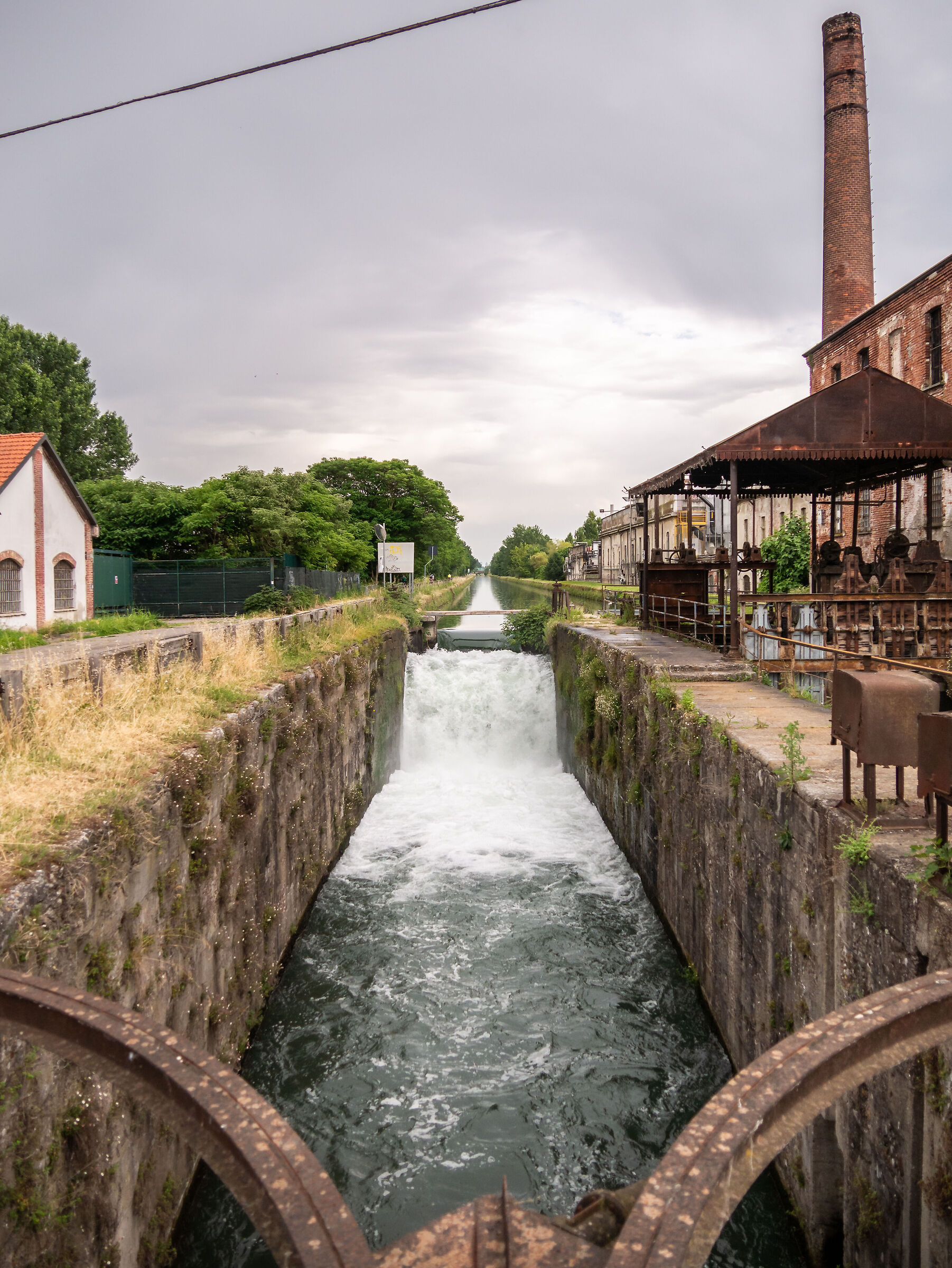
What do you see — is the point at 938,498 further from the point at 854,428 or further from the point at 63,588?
the point at 63,588

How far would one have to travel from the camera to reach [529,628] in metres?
24.9

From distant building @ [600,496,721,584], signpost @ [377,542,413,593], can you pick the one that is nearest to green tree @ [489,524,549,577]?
distant building @ [600,496,721,584]

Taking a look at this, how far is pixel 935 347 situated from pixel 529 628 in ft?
44.8

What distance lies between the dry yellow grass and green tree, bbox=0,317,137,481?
3822 cm

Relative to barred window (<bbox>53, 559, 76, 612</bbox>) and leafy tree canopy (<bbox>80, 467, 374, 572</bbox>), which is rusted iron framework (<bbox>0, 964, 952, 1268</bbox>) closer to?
barred window (<bbox>53, 559, 76, 612</bbox>)

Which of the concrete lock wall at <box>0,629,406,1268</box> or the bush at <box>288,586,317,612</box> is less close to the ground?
the bush at <box>288,586,317,612</box>

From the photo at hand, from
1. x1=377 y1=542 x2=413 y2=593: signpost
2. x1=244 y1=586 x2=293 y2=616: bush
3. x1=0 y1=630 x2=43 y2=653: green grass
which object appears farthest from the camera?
x1=377 y1=542 x2=413 y2=593: signpost

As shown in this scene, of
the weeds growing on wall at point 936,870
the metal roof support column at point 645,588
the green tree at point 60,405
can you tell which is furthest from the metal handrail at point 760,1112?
the green tree at point 60,405

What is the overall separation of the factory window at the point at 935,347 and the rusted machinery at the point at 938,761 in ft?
74.2

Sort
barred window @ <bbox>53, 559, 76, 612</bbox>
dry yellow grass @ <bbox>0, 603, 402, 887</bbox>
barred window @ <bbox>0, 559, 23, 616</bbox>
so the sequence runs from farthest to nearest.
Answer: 1. barred window @ <bbox>53, 559, 76, 612</bbox>
2. barred window @ <bbox>0, 559, 23, 616</bbox>
3. dry yellow grass @ <bbox>0, 603, 402, 887</bbox>

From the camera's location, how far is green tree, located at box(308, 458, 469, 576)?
50969mm

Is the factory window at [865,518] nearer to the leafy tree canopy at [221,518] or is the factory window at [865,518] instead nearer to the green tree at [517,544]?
the leafy tree canopy at [221,518]

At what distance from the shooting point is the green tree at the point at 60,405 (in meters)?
41.0

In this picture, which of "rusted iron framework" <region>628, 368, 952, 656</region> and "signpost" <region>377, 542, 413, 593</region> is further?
"signpost" <region>377, 542, 413, 593</region>
